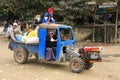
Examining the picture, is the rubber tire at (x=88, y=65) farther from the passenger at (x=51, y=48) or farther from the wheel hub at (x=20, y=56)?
the wheel hub at (x=20, y=56)

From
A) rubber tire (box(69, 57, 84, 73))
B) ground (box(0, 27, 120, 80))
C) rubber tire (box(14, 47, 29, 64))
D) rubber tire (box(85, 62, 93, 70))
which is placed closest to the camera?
ground (box(0, 27, 120, 80))

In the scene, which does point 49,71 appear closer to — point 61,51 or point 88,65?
point 61,51

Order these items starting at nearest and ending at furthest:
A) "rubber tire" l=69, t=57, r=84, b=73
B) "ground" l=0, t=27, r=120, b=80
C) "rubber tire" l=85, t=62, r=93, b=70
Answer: "ground" l=0, t=27, r=120, b=80 < "rubber tire" l=69, t=57, r=84, b=73 < "rubber tire" l=85, t=62, r=93, b=70

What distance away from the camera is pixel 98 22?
848 inches

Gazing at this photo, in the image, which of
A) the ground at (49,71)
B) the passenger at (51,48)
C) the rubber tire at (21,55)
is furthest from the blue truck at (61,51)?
the ground at (49,71)

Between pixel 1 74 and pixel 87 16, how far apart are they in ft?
38.3

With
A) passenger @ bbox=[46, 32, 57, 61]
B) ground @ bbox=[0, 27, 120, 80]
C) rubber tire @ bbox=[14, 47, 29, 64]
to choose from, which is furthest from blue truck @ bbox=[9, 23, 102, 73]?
ground @ bbox=[0, 27, 120, 80]

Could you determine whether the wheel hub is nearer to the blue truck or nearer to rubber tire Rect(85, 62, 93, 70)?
the blue truck

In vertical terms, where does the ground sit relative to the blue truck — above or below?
below

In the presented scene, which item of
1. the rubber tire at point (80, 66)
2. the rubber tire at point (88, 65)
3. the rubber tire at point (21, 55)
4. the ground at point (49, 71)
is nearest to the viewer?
the ground at point (49, 71)

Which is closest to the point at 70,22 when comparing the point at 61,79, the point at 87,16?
the point at 87,16

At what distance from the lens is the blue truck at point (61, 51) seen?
11.1m

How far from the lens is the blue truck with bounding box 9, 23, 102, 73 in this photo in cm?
1106

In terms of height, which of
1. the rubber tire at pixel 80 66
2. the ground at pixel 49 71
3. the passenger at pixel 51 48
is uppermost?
the passenger at pixel 51 48
